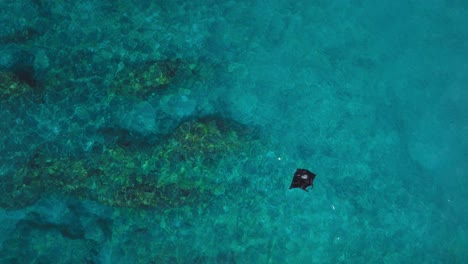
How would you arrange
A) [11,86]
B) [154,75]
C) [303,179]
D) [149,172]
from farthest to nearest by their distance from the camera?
[303,179] < [154,75] < [149,172] < [11,86]

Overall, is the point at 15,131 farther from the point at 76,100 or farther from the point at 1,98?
the point at 76,100

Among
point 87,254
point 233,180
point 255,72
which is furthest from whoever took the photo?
point 255,72

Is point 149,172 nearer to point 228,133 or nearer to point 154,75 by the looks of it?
point 228,133

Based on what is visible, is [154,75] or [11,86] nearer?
[11,86]

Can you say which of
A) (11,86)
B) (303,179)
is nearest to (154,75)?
(11,86)

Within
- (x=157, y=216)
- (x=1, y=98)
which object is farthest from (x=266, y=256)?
(x=1, y=98)

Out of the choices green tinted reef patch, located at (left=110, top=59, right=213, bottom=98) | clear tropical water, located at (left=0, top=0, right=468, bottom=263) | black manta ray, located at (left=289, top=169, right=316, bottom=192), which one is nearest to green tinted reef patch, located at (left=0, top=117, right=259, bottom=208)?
clear tropical water, located at (left=0, top=0, right=468, bottom=263)

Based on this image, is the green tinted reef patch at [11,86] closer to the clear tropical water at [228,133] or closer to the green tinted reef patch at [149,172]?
the clear tropical water at [228,133]
